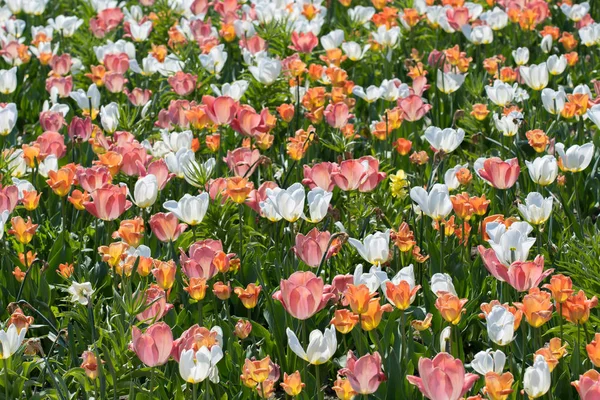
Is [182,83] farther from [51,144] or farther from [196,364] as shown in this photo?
[196,364]

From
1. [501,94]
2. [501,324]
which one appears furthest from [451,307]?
[501,94]

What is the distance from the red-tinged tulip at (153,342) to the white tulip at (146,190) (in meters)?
0.94

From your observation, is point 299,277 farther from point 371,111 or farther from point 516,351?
point 371,111

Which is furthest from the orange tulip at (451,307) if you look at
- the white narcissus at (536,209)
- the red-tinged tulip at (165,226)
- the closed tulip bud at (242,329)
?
the red-tinged tulip at (165,226)

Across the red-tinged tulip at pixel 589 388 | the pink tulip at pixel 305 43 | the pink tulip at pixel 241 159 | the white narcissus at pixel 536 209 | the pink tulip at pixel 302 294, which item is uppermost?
the red-tinged tulip at pixel 589 388

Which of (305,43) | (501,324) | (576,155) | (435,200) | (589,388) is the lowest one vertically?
(305,43)

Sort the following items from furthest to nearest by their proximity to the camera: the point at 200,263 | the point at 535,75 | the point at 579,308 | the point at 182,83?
the point at 182,83 < the point at 535,75 < the point at 200,263 < the point at 579,308

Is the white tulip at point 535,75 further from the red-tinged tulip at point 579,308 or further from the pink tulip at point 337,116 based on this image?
the red-tinged tulip at point 579,308

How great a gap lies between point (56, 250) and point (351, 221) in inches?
40.0

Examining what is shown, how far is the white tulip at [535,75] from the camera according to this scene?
431 cm

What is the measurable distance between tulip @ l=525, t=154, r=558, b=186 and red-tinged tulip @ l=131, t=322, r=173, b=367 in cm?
145

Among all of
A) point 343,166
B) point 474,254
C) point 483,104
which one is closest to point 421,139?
point 483,104

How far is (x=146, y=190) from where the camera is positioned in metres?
3.22

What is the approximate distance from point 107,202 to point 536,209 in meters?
1.31
